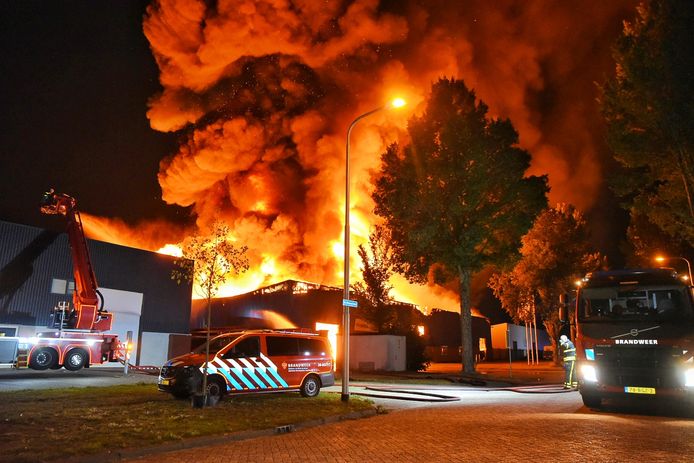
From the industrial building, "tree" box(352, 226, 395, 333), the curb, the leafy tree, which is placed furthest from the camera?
"tree" box(352, 226, 395, 333)

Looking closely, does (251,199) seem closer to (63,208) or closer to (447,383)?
(63,208)

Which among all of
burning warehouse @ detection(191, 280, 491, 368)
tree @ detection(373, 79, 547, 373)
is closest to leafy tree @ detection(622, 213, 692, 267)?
burning warehouse @ detection(191, 280, 491, 368)

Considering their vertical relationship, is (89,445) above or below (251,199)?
below

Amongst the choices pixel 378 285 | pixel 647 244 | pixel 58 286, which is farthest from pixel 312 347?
pixel 647 244

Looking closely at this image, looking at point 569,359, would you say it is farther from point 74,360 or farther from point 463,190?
point 74,360

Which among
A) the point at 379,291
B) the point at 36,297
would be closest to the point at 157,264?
the point at 36,297

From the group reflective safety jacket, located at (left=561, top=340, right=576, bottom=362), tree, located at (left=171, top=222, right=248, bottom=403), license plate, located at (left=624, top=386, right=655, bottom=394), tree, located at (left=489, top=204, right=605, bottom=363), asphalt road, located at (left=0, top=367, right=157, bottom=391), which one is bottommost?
asphalt road, located at (left=0, top=367, right=157, bottom=391)

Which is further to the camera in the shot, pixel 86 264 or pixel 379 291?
pixel 379 291

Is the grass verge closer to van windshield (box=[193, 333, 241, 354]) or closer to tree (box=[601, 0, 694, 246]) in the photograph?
van windshield (box=[193, 333, 241, 354])

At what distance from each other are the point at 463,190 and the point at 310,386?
14526mm

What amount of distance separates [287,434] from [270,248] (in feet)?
146

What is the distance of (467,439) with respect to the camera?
884 centimetres

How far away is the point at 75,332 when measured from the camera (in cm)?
2283

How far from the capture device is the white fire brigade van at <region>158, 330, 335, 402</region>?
13.5 metres
